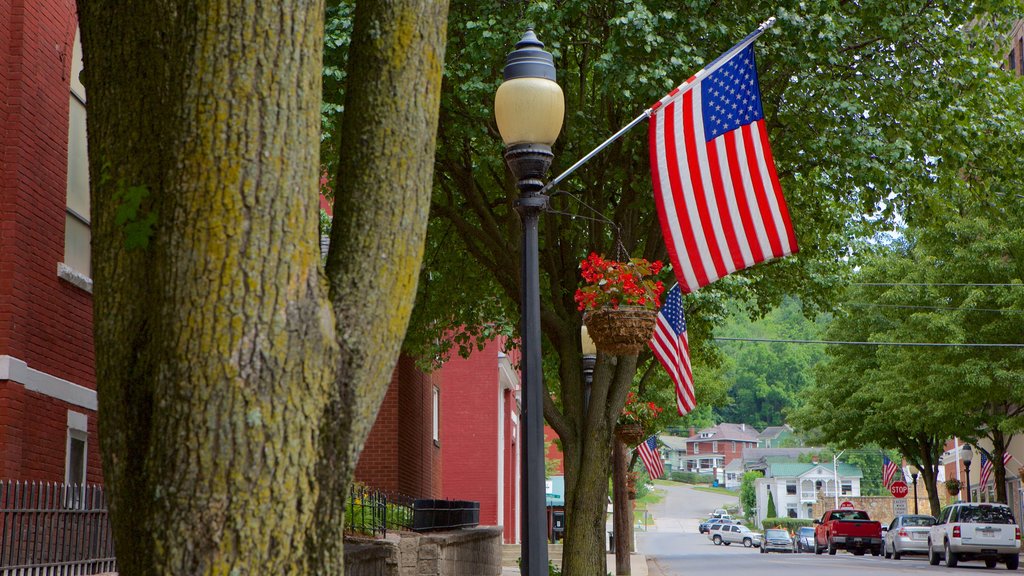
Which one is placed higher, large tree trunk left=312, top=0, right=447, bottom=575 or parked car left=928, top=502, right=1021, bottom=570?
large tree trunk left=312, top=0, right=447, bottom=575

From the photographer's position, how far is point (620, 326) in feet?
37.7

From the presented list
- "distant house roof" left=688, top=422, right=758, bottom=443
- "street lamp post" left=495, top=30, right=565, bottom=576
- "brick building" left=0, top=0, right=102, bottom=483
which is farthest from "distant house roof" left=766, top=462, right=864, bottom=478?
"street lamp post" left=495, top=30, right=565, bottom=576

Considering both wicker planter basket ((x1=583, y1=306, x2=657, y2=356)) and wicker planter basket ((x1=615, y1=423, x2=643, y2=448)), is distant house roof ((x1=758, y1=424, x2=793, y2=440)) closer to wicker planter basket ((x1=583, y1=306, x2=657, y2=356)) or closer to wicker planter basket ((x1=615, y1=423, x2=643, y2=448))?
wicker planter basket ((x1=615, y1=423, x2=643, y2=448))

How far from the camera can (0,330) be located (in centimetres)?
1089

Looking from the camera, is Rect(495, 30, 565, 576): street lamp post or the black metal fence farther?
the black metal fence

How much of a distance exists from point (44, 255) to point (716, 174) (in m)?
6.52

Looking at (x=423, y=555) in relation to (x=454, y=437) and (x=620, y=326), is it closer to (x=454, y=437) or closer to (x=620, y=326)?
(x=620, y=326)

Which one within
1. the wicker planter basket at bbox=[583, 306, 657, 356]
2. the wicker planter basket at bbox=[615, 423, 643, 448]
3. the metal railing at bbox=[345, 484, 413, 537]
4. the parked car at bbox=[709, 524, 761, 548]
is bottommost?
the parked car at bbox=[709, 524, 761, 548]

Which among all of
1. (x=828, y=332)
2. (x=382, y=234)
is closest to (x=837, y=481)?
(x=828, y=332)

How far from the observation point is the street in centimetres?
2827

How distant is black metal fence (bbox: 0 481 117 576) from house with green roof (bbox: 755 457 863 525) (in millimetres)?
123097

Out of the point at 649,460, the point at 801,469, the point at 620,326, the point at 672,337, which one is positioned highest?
the point at 672,337

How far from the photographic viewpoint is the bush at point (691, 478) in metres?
193

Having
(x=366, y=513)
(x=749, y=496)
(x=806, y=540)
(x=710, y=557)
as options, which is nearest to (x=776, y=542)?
(x=806, y=540)
